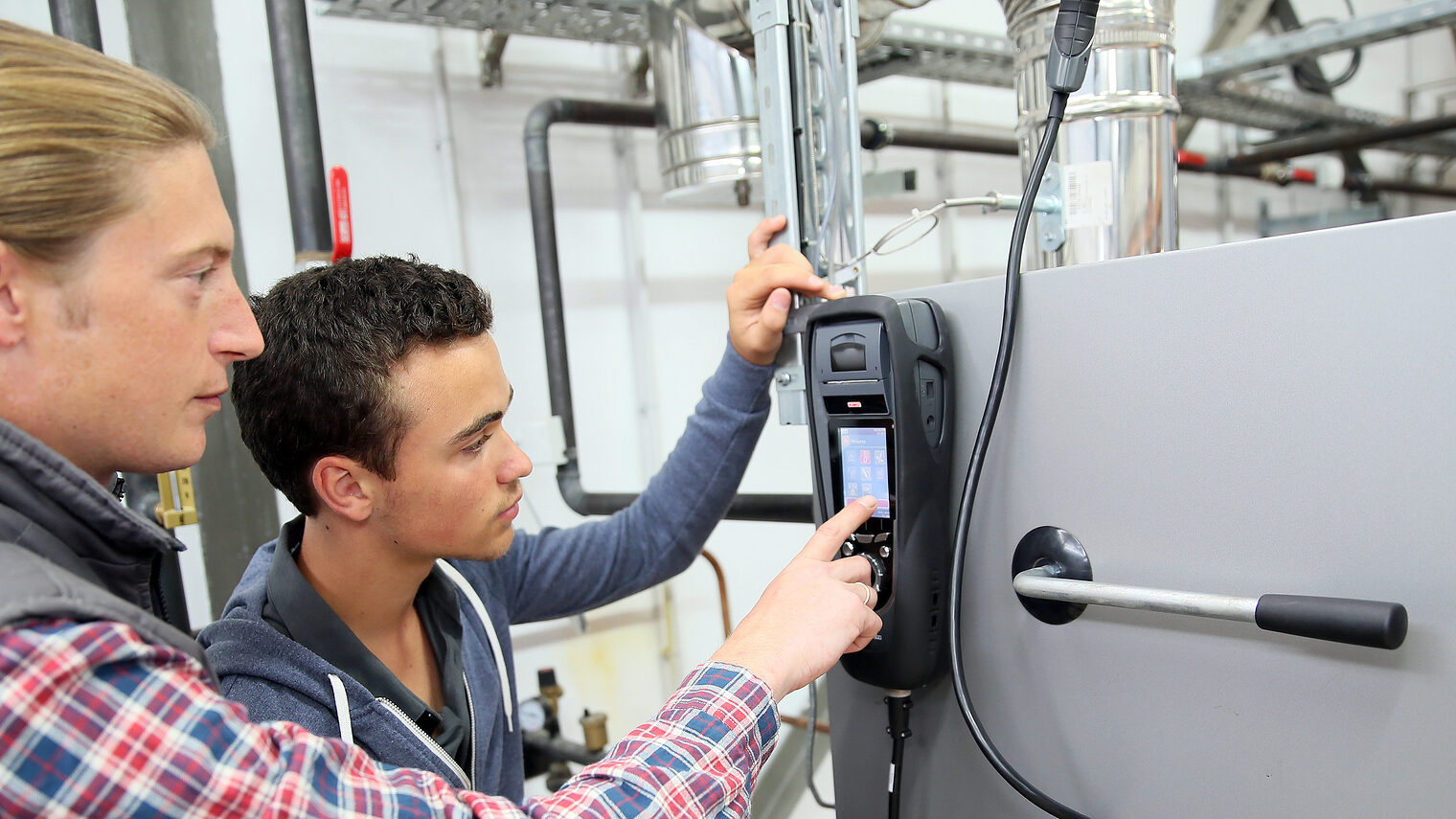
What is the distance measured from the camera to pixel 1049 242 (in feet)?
2.46

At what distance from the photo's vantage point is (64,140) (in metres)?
0.44

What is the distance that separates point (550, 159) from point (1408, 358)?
4.82ft

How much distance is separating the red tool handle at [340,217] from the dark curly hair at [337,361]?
41 centimetres

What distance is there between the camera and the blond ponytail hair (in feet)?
1.39

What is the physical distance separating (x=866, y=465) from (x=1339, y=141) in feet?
7.66

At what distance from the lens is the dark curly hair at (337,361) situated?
76 centimetres

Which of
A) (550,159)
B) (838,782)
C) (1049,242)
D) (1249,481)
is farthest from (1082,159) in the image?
(550,159)

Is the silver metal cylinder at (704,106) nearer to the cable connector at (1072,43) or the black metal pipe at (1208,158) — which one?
the black metal pipe at (1208,158)

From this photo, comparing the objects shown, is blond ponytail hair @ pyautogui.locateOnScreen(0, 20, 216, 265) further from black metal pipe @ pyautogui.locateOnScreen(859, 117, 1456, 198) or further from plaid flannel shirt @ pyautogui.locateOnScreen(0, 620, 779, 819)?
black metal pipe @ pyautogui.locateOnScreen(859, 117, 1456, 198)

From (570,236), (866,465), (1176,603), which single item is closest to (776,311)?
(866,465)

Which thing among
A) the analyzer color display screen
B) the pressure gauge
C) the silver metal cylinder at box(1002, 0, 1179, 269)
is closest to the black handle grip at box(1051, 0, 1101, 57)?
the silver metal cylinder at box(1002, 0, 1179, 269)

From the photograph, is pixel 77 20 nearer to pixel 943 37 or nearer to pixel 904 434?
pixel 904 434

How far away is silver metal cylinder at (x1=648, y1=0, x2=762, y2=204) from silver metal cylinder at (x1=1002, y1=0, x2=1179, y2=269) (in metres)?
0.60

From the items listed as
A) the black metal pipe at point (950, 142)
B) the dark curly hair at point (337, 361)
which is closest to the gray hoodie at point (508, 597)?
the dark curly hair at point (337, 361)
